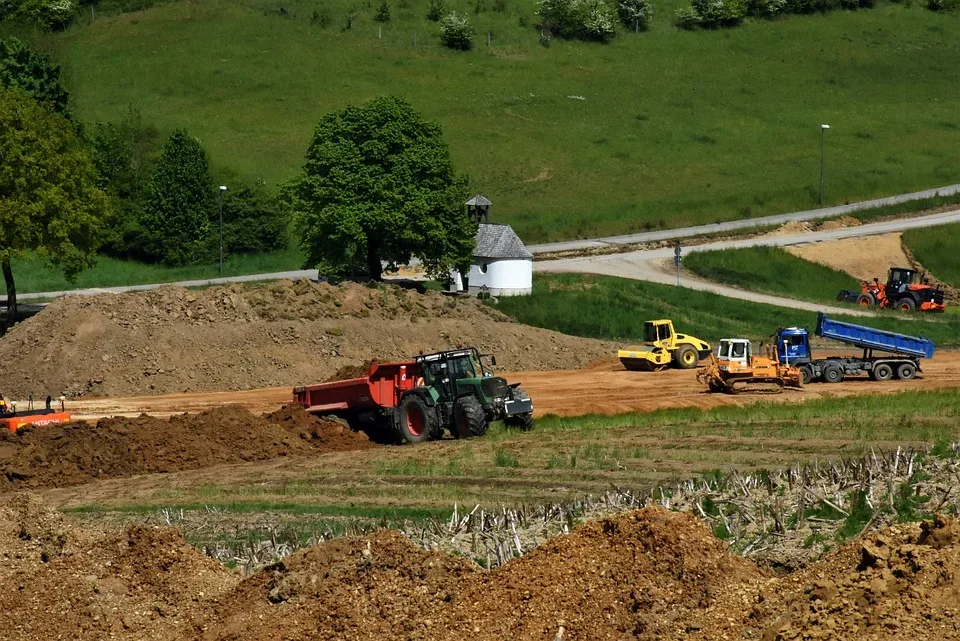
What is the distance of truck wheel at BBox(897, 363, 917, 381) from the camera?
46.3m

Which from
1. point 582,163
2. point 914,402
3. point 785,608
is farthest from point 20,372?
point 582,163

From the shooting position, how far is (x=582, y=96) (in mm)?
119188

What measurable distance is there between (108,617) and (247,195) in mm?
70792

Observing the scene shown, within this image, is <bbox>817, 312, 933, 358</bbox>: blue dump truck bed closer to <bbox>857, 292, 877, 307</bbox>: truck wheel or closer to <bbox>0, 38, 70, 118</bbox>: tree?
<bbox>857, 292, 877, 307</bbox>: truck wheel

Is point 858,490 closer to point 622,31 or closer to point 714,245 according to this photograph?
point 714,245

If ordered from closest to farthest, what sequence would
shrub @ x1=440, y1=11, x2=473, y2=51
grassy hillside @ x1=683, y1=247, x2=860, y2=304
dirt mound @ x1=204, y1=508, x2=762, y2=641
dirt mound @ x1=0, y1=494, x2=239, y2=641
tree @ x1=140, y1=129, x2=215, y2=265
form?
dirt mound @ x1=204, y1=508, x2=762, y2=641 < dirt mound @ x1=0, y1=494, x2=239, y2=641 < grassy hillside @ x1=683, y1=247, x2=860, y2=304 < tree @ x1=140, y1=129, x2=215, y2=265 < shrub @ x1=440, y1=11, x2=473, y2=51

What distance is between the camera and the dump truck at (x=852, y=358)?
4547 centimetres

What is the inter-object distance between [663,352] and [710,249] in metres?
31.4

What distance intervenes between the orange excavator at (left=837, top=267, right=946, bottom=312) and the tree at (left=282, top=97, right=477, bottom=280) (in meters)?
20.1

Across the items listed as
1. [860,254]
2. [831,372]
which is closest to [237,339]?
[831,372]

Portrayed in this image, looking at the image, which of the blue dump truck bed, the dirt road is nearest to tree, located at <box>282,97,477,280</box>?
the dirt road

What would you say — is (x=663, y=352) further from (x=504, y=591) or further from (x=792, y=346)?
(x=504, y=591)

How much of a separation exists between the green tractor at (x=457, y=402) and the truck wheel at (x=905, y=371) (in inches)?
669

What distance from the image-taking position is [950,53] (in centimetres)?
13412
